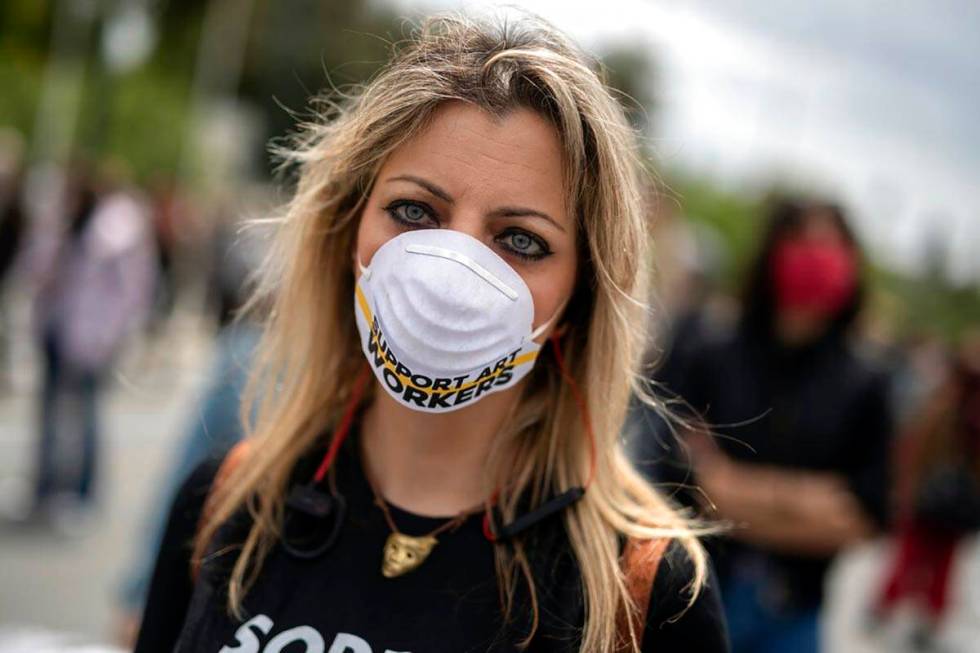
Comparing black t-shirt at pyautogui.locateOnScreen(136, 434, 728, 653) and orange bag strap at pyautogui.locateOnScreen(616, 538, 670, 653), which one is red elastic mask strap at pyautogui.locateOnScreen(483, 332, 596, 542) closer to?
black t-shirt at pyautogui.locateOnScreen(136, 434, 728, 653)

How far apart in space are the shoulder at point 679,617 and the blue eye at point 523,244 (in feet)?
1.84

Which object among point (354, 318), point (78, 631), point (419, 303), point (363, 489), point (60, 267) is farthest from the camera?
point (60, 267)

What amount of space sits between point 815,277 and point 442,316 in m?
2.15

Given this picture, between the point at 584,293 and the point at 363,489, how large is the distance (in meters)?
0.56

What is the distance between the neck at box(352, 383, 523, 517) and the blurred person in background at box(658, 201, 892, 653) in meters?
1.26

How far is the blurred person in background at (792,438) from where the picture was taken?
318cm

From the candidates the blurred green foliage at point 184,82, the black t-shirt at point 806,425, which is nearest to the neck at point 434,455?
the black t-shirt at point 806,425

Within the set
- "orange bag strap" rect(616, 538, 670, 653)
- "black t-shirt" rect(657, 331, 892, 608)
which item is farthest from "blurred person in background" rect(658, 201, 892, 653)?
"orange bag strap" rect(616, 538, 670, 653)

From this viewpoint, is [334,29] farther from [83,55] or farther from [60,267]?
[60,267]

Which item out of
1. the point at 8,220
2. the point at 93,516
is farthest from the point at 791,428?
the point at 8,220

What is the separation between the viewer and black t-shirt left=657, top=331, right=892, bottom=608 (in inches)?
127

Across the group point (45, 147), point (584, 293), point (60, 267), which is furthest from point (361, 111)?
point (45, 147)

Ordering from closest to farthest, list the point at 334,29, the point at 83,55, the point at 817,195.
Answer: the point at 817,195 → the point at 83,55 → the point at 334,29

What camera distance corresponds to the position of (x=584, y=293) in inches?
75.0
